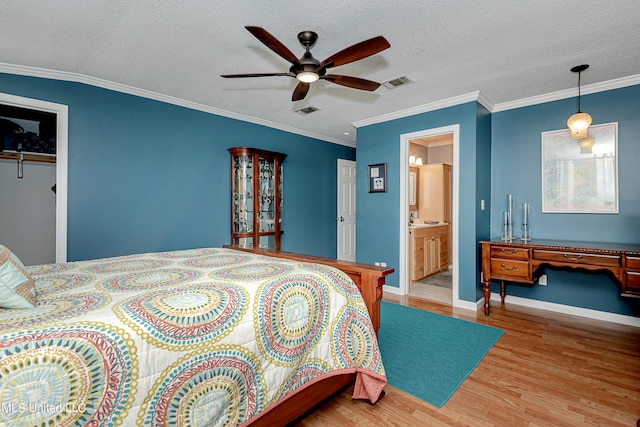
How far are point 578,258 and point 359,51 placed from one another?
9.02ft

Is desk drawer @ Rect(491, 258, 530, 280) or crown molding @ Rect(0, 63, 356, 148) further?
desk drawer @ Rect(491, 258, 530, 280)

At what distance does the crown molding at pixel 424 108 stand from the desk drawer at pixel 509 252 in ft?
5.57

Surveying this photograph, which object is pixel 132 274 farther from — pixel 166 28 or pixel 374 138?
pixel 374 138

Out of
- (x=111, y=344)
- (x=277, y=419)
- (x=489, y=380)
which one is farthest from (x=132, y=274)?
(x=489, y=380)

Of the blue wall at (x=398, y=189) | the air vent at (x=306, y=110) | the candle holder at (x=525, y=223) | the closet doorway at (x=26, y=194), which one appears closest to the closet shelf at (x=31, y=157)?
the closet doorway at (x=26, y=194)

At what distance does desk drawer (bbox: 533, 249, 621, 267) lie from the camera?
2621 mm

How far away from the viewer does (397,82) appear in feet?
10.1

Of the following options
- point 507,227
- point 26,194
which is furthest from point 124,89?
point 507,227

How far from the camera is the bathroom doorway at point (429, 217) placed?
3805 mm

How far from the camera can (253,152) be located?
13.3 ft

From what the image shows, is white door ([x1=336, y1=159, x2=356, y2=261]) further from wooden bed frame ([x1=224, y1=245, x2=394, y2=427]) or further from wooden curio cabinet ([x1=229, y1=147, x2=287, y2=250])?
wooden bed frame ([x1=224, y1=245, x2=394, y2=427])

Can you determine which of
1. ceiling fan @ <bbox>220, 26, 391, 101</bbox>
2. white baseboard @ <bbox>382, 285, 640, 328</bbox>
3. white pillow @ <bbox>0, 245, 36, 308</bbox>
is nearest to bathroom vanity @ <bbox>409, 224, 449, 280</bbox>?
white baseboard @ <bbox>382, 285, 640, 328</bbox>

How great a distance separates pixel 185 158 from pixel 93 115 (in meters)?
0.97

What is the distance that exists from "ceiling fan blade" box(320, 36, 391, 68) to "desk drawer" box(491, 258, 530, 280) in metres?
2.56
